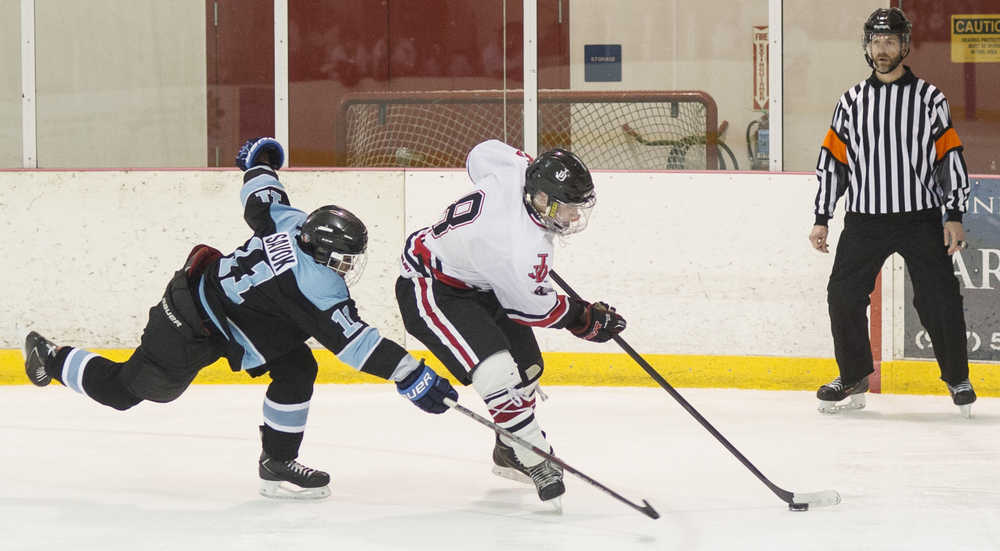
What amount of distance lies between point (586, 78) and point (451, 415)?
1558mm

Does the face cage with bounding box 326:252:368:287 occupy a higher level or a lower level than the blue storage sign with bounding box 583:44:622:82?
lower

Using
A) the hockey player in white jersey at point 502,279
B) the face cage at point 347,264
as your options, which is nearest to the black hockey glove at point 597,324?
the hockey player in white jersey at point 502,279

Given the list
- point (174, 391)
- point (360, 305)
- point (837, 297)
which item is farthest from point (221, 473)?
point (837, 297)

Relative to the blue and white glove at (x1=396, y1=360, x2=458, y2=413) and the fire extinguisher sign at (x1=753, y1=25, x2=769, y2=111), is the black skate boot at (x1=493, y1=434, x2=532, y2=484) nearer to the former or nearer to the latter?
the blue and white glove at (x1=396, y1=360, x2=458, y2=413)

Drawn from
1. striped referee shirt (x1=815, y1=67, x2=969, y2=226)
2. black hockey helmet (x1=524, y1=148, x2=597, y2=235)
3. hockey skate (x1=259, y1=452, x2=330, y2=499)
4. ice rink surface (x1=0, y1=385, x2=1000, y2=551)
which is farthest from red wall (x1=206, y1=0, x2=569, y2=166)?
black hockey helmet (x1=524, y1=148, x2=597, y2=235)

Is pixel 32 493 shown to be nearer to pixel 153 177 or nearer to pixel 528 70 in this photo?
pixel 153 177

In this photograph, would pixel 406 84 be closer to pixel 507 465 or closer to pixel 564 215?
pixel 507 465

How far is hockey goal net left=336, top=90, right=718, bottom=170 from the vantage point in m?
5.52

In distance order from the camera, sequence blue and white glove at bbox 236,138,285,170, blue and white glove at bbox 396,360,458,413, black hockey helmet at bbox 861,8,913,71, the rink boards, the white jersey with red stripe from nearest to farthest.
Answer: blue and white glove at bbox 396,360,458,413 < the white jersey with red stripe < blue and white glove at bbox 236,138,285,170 < black hockey helmet at bbox 861,8,913,71 < the rink boards

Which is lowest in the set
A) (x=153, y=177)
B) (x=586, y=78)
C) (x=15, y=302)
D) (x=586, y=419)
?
(x=586, y=419)

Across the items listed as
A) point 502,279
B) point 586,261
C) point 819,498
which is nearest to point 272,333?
point 502,279

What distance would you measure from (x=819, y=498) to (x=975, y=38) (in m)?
2.70

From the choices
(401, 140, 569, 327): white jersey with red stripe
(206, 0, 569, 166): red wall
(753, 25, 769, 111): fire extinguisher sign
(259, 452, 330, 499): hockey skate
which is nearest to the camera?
(401, 140, 569, 327): white jersey with red stripe

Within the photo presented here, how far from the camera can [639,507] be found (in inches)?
131
